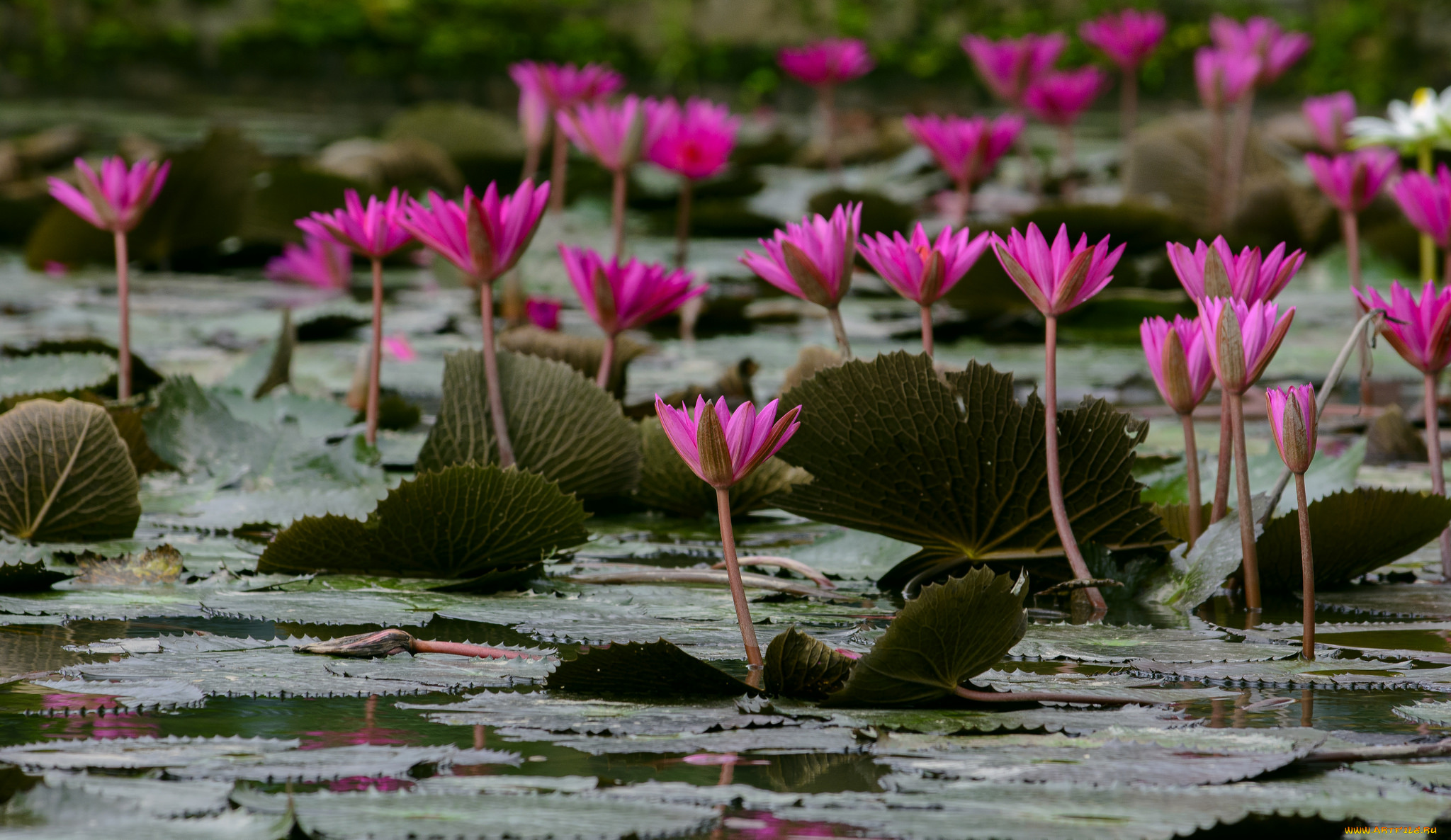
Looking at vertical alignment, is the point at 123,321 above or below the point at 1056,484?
above

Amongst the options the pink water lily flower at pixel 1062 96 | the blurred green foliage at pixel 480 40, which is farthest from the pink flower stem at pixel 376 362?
the blurred green foliage at pixel 480 40

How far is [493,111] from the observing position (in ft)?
28.6

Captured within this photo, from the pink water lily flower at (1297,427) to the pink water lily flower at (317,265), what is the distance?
7.78ft

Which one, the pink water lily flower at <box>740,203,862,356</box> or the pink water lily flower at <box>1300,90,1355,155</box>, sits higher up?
the pink water lily flower at <box>1300,90,1355,155</box>

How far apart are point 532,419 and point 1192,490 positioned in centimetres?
57

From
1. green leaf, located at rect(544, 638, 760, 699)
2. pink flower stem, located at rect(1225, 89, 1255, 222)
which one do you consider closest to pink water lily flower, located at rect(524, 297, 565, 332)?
green leaf, located at rect(544, 638, 760, 699)

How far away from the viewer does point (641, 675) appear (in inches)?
31.6

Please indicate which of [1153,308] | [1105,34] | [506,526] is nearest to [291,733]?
[506,526]

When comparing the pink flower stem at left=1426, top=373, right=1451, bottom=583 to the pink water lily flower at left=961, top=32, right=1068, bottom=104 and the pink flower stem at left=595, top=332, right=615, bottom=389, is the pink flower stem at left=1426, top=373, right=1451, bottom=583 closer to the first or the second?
the pink flower stem at left=595, top=332, right=615, bottom=389

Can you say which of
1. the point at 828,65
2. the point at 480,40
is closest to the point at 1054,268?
the point at 828,65

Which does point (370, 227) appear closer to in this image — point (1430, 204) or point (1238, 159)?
point (1430, 204)

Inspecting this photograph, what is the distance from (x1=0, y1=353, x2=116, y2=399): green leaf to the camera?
1.62 metres

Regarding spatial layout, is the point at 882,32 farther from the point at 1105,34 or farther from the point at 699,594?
the point at 699,594

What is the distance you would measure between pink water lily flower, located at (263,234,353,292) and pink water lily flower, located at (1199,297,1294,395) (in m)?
2.31
